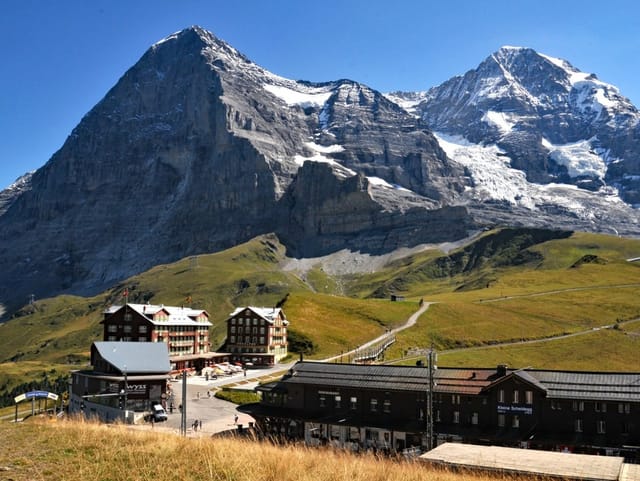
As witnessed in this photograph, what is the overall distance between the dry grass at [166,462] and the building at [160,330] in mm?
101938

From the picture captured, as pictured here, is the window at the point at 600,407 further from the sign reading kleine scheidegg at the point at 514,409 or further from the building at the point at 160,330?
the building at the point at 160,330

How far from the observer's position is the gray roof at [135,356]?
8331 cm

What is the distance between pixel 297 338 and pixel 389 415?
7966cm

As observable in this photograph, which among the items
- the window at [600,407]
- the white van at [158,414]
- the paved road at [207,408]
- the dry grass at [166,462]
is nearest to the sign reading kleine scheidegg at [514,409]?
the window at [600,407]

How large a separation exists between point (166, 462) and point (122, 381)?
2657 inches

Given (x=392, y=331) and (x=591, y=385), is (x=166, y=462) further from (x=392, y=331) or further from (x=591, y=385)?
(x=392, y=331)

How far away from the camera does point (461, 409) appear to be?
61125 millimetres

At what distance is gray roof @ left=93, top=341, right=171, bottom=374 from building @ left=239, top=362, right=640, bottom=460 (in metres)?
19.4

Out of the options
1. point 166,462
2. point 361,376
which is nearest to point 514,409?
point 361,376

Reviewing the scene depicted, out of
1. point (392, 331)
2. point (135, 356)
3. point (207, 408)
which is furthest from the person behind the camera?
point (392, 331)

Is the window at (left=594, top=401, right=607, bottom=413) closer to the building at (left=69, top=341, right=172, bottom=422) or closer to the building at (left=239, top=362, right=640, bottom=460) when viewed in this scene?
the building at (left=239, top=362, right=640, bottom=460)

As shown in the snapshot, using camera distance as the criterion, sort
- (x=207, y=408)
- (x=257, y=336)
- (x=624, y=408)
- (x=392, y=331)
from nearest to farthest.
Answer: (x=624, y=408)
(x=207, y=408)
(x=257, y=336)
(x=392, y=331)

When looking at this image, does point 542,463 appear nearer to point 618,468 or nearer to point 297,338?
point 618,468

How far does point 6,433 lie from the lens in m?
20.3
